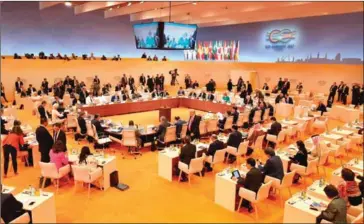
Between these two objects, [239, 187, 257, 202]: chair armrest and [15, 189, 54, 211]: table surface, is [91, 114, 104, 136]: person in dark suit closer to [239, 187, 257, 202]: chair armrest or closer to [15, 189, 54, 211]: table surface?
[15, 189, 54, 211]: table surface

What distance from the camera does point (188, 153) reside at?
7.70 metres

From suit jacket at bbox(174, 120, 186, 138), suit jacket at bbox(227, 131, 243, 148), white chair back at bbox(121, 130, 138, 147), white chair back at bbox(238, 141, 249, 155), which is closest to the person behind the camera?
white chair back at bbox(238, 141, 249, 155)

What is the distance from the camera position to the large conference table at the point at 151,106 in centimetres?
1484

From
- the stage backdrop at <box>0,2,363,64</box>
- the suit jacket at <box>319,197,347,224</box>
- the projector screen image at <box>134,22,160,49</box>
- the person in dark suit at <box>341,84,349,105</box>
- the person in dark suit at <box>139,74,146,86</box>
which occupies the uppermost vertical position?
the stage backdrop at <box>0,2,363,64</box>

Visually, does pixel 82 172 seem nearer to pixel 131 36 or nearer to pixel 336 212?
pixel 336 212

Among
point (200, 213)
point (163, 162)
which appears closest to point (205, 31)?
point (163, 162)

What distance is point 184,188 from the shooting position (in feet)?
25.0

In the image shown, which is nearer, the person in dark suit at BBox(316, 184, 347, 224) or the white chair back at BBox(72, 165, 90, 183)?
the person in dark suit at BBox(316, 184, 347, 224)

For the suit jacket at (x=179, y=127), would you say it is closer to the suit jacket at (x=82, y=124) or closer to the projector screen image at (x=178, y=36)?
the projector screen image at (x=178, y=36)

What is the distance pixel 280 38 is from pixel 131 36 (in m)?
13.2

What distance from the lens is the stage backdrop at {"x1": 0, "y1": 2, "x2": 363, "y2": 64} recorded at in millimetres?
20531

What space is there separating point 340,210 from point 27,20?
2291cm

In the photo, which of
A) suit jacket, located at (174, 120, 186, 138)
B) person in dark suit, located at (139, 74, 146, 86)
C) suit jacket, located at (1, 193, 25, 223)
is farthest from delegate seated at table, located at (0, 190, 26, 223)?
person in dark suit, located at (139, 74, 146, 86)

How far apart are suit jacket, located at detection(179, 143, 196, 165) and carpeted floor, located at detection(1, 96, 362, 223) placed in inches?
27.1
